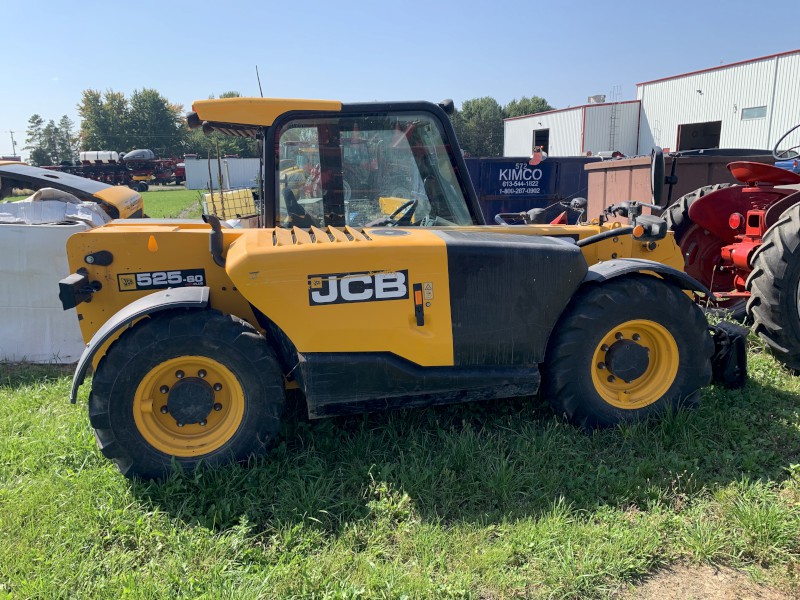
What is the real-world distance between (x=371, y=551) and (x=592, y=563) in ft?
3.22

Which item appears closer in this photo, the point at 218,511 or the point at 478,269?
the point at 218,511

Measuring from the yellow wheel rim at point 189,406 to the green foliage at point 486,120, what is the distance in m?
67.8

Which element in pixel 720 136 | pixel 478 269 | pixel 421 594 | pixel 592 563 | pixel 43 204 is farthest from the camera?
pixel 720 136

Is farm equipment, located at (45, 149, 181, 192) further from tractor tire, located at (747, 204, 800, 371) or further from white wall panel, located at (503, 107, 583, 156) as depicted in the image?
tractor tire, located at (747, 204, 800, 371)

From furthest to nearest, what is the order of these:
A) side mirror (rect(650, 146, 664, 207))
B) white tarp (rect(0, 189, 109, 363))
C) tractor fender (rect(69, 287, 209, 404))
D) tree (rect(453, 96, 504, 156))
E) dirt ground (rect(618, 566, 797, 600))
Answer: tree (rect(453, 96, 504, 156)) < white tarp (rect(0, 189, 109, 363)) < side mirror (rect(650, 146, 664, 207)) < tractor fender (rect(69, 287, 209, 404)) < dirt ground (rect(618, 566, 797, 600))

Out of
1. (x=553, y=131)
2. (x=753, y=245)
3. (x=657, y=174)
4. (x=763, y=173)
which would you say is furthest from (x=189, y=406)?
(x=553, y=131)

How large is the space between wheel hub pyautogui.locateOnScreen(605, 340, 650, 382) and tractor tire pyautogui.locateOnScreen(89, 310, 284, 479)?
199 cm

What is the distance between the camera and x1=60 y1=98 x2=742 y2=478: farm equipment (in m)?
3.12

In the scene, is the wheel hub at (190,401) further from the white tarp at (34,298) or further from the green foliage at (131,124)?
the green foliage at (131,124)

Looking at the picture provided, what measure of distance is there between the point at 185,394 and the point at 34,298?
118 inches

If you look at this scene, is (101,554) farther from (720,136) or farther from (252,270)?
(720,136)

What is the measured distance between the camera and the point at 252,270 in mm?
3045

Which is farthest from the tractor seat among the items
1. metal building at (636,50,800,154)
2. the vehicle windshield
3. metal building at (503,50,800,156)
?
metal building at (503,50,800,156)

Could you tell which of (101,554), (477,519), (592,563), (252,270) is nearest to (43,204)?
(252,270)
